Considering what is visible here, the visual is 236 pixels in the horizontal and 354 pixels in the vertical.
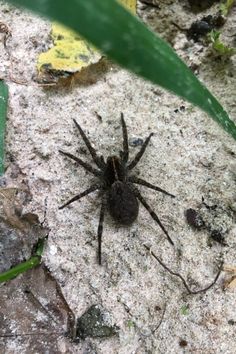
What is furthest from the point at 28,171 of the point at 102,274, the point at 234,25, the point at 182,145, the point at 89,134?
the point at 234,25

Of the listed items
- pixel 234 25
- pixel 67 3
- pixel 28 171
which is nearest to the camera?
pixel 67 3

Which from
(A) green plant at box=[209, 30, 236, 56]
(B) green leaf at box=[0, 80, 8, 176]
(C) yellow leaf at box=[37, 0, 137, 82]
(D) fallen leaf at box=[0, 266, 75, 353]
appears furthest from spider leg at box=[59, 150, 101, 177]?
(A) green plant at box=[209, 30, 236, 56]

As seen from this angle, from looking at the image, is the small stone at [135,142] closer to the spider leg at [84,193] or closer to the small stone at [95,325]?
the spider leg at [84,193]

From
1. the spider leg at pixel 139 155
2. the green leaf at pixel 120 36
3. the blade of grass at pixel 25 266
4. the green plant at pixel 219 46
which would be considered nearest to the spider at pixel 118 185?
the spider leg at pixel 139 155

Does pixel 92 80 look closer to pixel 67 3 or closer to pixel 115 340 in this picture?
pixel 115 340

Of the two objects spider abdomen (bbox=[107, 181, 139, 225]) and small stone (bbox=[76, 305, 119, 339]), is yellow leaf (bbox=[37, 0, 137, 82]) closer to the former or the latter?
spider abdomen (bbox=[107, 181, 139, 225])

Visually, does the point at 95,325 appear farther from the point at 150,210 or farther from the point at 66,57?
the point at 66,57

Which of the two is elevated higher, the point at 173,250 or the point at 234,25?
the point at 234,25

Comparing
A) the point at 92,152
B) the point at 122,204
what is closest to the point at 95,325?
the point at 122,204
